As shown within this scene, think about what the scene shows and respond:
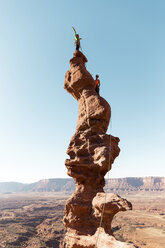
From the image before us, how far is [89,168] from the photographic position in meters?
10.2

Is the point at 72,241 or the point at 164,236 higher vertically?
the point at 72,241

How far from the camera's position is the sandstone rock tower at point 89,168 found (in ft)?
27.4

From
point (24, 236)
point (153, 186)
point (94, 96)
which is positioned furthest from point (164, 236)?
point (153, 186)

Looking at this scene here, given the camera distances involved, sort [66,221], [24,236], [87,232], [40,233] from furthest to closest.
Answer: [40,233]
[24,236]
[66,221]
[87,232]

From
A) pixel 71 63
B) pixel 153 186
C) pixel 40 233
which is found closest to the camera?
pixel 71 63

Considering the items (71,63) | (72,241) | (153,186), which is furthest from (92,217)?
(153,186)

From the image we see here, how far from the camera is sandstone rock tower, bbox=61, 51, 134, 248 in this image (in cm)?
835

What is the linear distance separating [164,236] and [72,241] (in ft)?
107

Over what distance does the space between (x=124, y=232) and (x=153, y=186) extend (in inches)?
6397

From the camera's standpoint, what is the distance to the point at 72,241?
360 inches

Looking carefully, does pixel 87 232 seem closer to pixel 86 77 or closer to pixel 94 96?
pixel 94 96

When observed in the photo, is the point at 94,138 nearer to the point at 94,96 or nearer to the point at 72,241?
the point at 94,96

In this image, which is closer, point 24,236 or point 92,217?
point 92,217

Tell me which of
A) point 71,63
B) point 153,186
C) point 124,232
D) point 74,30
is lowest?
point 153,186
